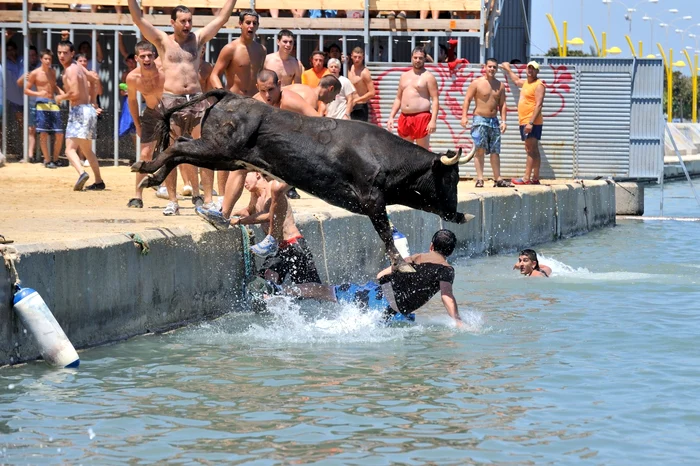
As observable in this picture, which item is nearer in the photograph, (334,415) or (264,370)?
(334,415)

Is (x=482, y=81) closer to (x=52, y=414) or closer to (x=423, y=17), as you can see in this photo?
(x=423, y=17)

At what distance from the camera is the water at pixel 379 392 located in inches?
259

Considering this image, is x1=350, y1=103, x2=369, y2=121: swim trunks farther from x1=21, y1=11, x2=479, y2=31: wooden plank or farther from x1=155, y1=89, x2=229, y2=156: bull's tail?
x1=155, y1=89, x2=229, y2=156: bull's tail

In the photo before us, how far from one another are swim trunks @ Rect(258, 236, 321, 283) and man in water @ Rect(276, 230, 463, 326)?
1.68 ft

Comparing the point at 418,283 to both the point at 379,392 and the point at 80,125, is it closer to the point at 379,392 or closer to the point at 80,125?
the point at 379,392

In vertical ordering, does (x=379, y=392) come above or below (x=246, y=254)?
below

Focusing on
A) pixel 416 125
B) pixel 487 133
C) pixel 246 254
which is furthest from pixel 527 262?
pixel 487 133

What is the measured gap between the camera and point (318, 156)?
9203 mm

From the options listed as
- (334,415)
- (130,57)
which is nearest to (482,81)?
(130,57)

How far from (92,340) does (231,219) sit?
2368 mm

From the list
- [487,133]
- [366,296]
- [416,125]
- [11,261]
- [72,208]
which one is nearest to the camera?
[11,261]

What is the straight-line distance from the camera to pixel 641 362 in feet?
29.0

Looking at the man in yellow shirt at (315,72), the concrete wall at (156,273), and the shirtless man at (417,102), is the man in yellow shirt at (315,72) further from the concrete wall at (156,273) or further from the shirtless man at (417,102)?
the concrete wall at (156,273)

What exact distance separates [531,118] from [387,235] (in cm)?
979
